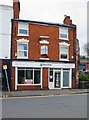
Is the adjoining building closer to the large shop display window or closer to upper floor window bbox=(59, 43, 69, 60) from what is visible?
the large shop display window

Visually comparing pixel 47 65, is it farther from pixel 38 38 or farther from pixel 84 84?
pixel 84 84

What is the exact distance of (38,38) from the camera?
37.1 m

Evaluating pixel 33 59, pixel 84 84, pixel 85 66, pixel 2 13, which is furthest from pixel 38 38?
pixel 85 66

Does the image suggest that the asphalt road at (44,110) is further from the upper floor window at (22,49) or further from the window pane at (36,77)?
the window pane at (36,77)

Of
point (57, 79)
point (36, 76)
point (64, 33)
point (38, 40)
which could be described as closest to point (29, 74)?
point (36, 76)

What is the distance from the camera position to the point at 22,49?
1423 inches

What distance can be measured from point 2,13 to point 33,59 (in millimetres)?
6020

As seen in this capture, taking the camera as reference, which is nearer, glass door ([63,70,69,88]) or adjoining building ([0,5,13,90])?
adjoining building ([0,5,13,90])

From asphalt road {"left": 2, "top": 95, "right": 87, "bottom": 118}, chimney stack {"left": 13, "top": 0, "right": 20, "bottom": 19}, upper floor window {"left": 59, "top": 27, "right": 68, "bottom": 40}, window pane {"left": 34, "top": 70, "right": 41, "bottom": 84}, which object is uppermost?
chimney stack {"left": 13, "top": 0, "right": 20, "bottom": 19}

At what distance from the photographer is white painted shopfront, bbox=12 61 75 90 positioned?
35875 mm

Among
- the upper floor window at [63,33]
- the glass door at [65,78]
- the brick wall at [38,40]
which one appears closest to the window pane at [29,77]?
the brick wall at [38,40]

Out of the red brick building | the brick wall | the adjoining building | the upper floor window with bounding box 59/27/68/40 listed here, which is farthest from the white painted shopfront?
the upper floor window with bounding box 59/27/68/40

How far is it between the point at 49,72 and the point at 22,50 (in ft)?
13.6

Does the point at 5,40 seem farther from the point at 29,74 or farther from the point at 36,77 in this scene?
the point at 36,77
